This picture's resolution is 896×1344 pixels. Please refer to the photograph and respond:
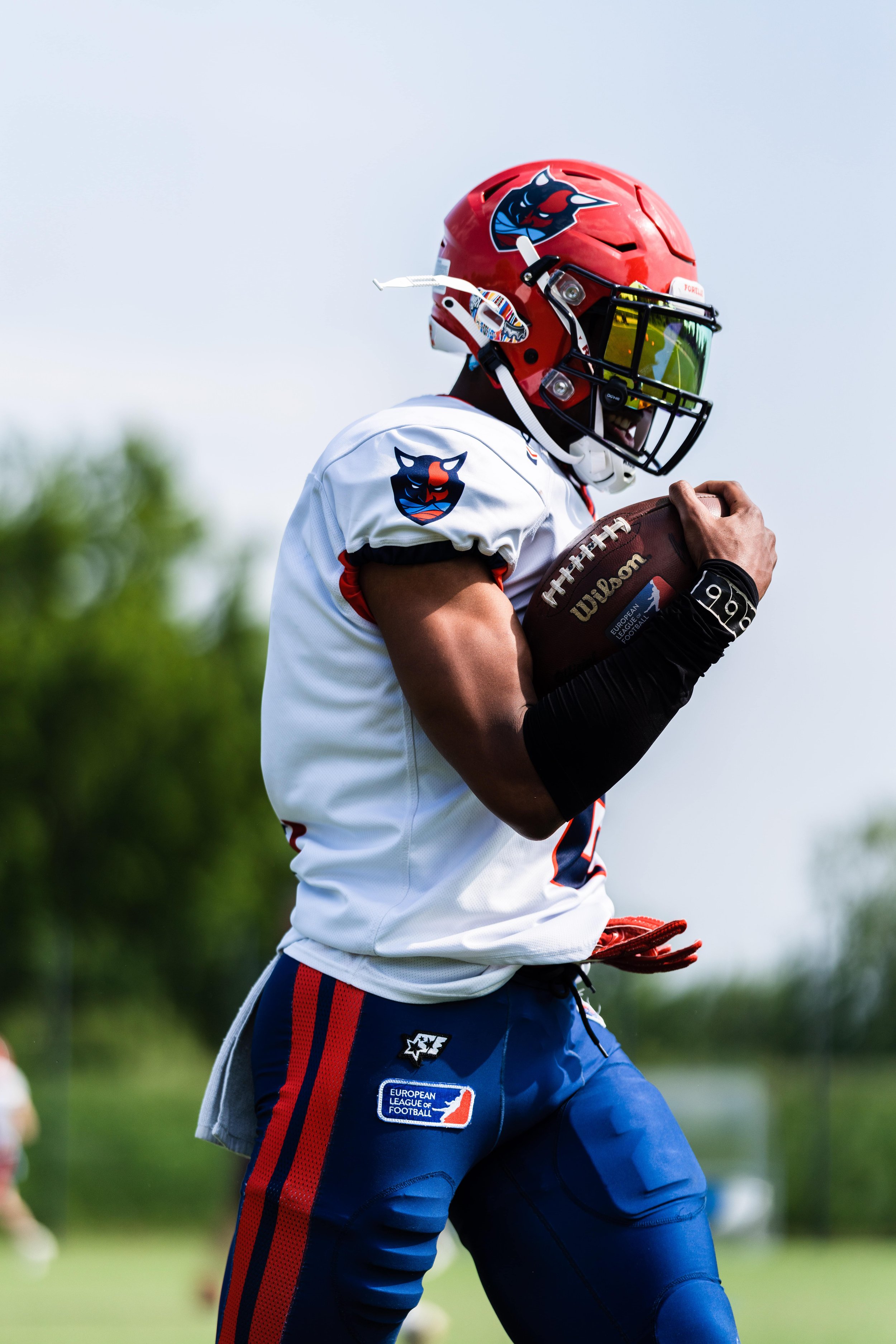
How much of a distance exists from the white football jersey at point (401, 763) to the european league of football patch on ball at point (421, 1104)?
11cm

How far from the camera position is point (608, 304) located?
2354 millimetres

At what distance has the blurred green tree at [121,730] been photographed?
2258 centimetres

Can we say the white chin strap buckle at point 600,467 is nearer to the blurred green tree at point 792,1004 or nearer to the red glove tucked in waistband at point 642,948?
the red glove tucked in waistband at point 642,948

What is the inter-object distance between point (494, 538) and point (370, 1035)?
0.67 m

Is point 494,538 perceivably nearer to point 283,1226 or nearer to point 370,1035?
point 370,1035

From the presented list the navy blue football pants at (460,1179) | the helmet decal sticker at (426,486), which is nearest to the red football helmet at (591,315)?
the helmet decal sticker at (426,486)

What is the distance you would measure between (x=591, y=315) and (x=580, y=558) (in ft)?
1.49

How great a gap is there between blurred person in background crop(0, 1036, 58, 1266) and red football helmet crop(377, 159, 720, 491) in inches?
320

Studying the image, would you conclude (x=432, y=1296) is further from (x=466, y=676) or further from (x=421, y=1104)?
(x=466, y=676)

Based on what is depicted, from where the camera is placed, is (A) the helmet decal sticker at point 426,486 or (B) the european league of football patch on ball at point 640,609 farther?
(B) the european league of football patch on ball at point 640,609

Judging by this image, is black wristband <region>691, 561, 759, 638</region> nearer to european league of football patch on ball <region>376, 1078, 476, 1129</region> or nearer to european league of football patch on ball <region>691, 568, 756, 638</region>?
european league of football patch on ball <region>691, 568, 756, 638</region>

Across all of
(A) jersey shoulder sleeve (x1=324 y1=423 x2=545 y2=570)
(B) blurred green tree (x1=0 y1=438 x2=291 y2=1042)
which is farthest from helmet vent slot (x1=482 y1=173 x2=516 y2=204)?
(B) blurred green tree (x1=0 y1=438 x2=291 y2=1042)

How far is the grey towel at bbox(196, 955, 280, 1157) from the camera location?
227 cm

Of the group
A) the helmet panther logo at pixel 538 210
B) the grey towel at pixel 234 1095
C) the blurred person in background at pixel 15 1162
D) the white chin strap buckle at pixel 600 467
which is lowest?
the blurred person in background at pixel 15 1162
